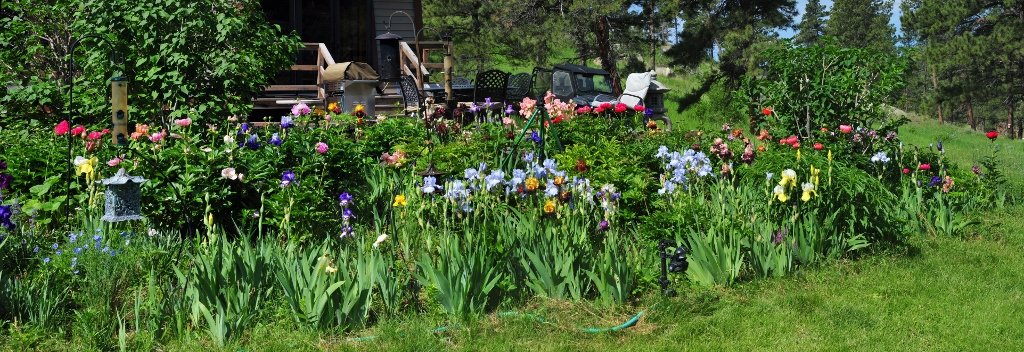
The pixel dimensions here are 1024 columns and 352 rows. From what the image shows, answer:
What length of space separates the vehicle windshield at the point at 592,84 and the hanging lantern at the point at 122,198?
506 inches

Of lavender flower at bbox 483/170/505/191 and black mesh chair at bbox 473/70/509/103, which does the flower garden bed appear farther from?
black mesh chair at bbox 473/70/509/103

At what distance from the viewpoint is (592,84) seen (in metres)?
17.8

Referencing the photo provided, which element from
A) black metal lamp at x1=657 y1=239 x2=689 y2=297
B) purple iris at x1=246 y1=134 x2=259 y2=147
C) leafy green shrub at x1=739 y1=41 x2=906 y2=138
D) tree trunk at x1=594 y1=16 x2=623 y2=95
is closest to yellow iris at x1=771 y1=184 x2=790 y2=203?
black metal lamp at x1=657 y1=239 x2=689 y2=297

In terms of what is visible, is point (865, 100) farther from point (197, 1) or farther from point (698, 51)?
point (698, 51)

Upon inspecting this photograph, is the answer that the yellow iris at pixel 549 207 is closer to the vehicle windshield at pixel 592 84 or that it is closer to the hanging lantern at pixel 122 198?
the hanging lantern at pixel 122 198

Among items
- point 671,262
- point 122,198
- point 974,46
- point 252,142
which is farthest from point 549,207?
point 974,46

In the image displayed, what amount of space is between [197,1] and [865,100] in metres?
5.82

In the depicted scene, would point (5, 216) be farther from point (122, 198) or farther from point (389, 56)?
point (389, 56)

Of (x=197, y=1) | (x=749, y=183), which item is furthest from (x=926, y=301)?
(x=197, y=1)

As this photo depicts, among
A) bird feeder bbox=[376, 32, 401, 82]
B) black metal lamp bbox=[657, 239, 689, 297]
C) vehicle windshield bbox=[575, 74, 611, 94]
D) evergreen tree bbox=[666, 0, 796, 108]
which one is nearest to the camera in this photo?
black metal lamp bbox=[657, 239, 689, 297]

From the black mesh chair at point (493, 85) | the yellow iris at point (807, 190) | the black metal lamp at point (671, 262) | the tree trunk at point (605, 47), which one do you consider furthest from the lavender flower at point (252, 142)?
the tree trunk at point (605, 47)

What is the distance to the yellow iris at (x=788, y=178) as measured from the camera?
5.32 m

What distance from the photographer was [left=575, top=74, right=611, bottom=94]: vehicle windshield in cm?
1753

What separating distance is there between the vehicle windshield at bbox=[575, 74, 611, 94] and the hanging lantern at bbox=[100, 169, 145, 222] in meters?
12.8
